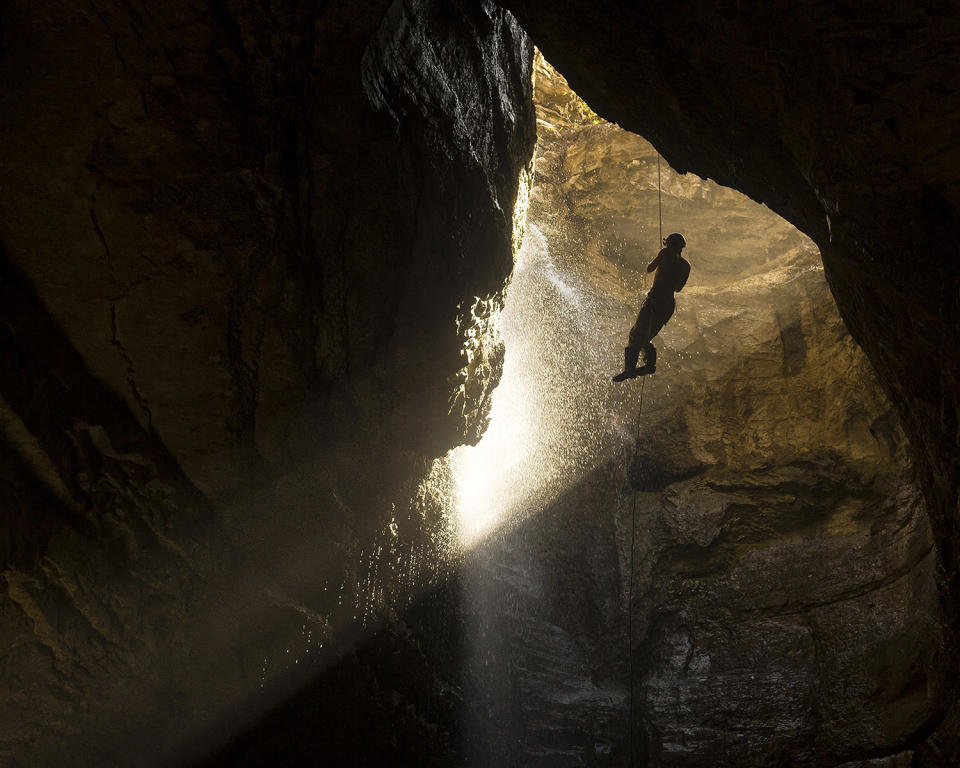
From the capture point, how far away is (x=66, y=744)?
125 inches

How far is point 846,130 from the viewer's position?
8.82 feet

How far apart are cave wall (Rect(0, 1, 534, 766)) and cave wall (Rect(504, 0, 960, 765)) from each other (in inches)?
48.1

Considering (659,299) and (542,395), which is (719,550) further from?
(542,395)

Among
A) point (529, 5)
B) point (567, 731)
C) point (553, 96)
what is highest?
point (553, 96)

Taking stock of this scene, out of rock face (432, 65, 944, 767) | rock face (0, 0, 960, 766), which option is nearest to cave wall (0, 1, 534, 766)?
rock face (0, 0, 960, 766)

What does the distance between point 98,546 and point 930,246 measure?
13.2 ft

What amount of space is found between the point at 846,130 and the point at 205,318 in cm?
314

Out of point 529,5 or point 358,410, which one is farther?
point 358,410

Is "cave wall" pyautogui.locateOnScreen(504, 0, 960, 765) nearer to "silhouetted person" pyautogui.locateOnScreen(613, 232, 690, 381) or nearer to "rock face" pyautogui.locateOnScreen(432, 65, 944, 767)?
"rock face" pyautogui.locateOnScreen(432, 65, 944, 767)

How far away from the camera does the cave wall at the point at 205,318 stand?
9.46 ft

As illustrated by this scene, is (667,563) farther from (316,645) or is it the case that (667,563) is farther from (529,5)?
(529,5)

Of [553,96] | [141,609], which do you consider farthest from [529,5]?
[553,96]

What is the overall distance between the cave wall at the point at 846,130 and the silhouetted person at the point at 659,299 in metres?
1.70

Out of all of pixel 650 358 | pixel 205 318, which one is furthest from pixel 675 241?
pixel 205 318
